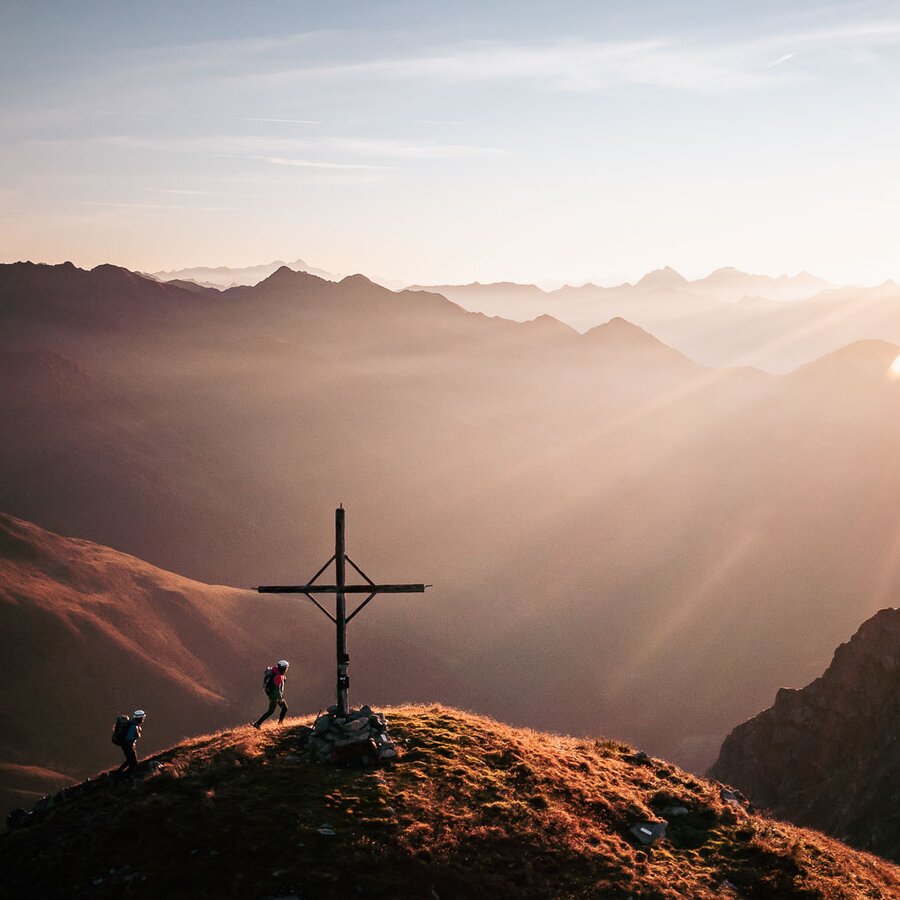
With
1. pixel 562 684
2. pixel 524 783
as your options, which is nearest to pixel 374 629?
pixel 562 684

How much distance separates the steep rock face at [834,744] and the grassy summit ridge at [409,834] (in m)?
28.7

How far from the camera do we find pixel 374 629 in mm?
112312

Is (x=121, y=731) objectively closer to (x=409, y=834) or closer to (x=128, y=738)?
(x=128, y=738)

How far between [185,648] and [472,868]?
3149 inches

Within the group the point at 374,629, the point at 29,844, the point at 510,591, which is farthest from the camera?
the point at 510,591

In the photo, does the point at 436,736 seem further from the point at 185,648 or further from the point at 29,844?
the point at 185,648

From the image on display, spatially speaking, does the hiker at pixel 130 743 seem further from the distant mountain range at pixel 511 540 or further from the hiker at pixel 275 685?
the distant mountain range at pixel 511 540

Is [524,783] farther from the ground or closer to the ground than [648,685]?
farther from the ground

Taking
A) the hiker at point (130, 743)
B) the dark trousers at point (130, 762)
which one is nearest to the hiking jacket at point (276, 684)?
the hiker at point (130, 743)

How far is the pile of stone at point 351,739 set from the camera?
2152 cm

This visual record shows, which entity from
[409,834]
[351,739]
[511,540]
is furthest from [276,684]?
[511,540]

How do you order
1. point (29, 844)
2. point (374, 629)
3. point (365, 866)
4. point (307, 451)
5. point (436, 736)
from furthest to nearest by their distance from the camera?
point (307, 451)
point (374, 629)
point (436, 736)
point (29, 844)
point (365, 866)

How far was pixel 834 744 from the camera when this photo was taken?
60031mm

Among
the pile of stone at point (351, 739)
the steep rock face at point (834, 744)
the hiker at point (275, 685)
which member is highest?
the hiker at point (275, 685)
